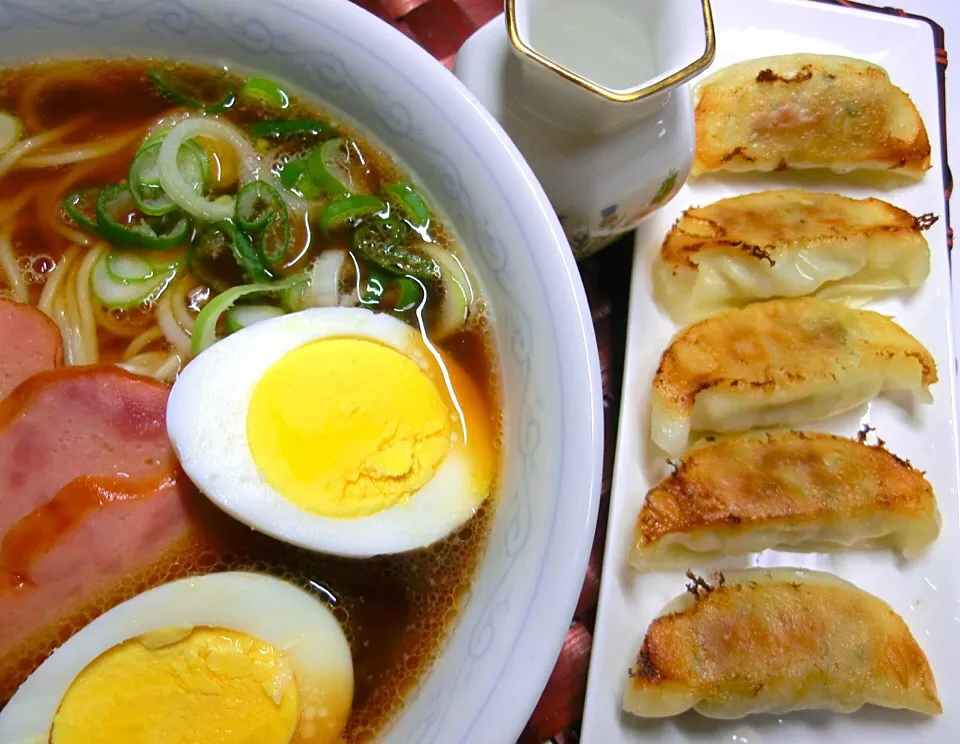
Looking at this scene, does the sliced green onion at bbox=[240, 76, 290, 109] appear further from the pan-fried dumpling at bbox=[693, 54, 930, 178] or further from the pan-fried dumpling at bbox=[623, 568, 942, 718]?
the pan-fried dumpling at bbox=[623, 568, 942, 718]

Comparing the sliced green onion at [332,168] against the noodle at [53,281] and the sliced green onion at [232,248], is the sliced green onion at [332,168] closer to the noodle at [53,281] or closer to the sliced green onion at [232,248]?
the sliced green onion at [232,248]

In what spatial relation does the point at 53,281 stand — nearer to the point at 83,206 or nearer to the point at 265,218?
the point at 83,206

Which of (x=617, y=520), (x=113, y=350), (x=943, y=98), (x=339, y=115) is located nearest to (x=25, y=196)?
(x=113, y=350)

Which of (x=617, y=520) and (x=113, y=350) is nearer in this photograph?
(x=113, y=350)

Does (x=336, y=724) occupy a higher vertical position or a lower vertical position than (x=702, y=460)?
higher

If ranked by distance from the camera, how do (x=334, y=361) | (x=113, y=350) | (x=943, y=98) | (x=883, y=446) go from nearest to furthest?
(x=334, y=361), (x=113, y=350), (x=883, y=446), (x=943, y=98)

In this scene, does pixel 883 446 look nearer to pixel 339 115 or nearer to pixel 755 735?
pixel 755 735
